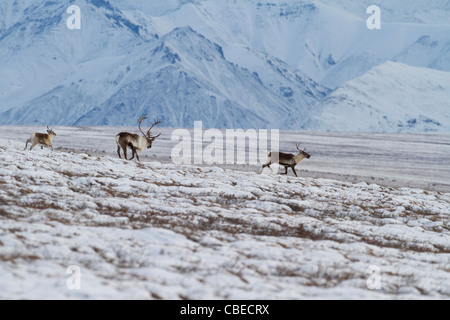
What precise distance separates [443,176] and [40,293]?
1743 inches

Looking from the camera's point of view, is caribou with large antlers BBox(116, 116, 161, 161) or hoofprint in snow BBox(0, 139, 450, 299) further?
caribou with large antlers BBox(116, 116, 161, 161)

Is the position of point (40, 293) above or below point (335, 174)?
below

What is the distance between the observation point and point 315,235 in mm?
15867

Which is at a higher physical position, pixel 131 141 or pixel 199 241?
pixel 131 141

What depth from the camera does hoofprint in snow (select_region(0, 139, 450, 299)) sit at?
33.7ft

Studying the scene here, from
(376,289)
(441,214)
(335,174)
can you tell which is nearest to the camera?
(376,289)

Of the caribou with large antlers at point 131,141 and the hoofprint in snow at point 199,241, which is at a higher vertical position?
the caribou with large antlers at point 131,141

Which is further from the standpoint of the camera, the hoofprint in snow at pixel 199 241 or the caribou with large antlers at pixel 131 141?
the caribou with large antlers at pixel 131 141

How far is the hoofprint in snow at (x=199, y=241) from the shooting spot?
33.7ft

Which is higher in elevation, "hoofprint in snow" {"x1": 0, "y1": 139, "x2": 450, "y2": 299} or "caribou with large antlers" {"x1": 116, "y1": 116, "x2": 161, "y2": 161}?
"caribou with large antlers" {"x1": 116, "y1": 116, "x2": 161, "y2": 161}

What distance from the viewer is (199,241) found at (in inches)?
526
